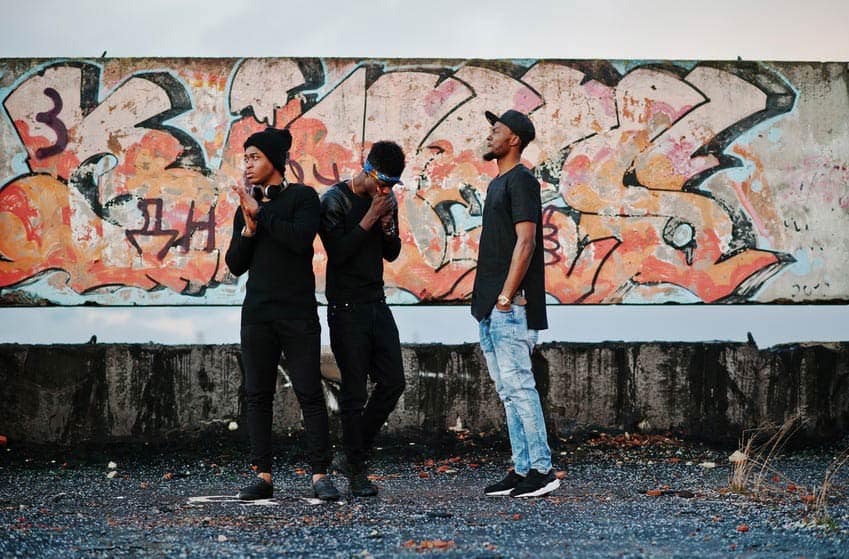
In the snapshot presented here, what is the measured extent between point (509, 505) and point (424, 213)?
3839 millimetres

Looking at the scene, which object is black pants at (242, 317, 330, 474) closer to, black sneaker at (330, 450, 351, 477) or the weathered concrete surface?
black sneaker at (330, 450, 351, 477)

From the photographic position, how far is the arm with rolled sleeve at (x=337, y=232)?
208 inches

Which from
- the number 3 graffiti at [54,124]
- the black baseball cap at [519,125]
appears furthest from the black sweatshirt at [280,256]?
the number 3 graffiti at [54,124]

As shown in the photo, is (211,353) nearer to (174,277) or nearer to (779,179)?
(174,277)

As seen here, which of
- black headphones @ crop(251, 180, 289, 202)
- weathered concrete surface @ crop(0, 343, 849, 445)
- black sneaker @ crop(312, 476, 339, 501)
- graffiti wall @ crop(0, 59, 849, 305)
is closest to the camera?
black sneaker @ crop(312, 476, 339, 501)

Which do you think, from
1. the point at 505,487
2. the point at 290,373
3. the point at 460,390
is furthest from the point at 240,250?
the point at 460,390

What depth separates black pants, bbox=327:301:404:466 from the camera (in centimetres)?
539

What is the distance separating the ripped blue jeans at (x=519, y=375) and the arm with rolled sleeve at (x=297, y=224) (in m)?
1.13

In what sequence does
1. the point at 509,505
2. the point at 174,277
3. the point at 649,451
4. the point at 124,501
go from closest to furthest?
the point at 509,505 < the point at 124,501 < the point at 649,451 < the point at 174,277

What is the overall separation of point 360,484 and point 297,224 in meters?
1.57

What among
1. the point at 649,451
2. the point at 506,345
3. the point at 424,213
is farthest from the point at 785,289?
the point at 506,345

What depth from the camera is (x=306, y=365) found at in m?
5.24

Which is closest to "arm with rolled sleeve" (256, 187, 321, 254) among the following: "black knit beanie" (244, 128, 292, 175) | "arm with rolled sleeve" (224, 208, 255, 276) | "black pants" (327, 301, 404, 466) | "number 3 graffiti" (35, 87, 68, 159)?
"arm with rolled sleeve" (224, 208, 255, 276)

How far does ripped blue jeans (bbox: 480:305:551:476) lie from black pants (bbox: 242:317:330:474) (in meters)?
1.03
